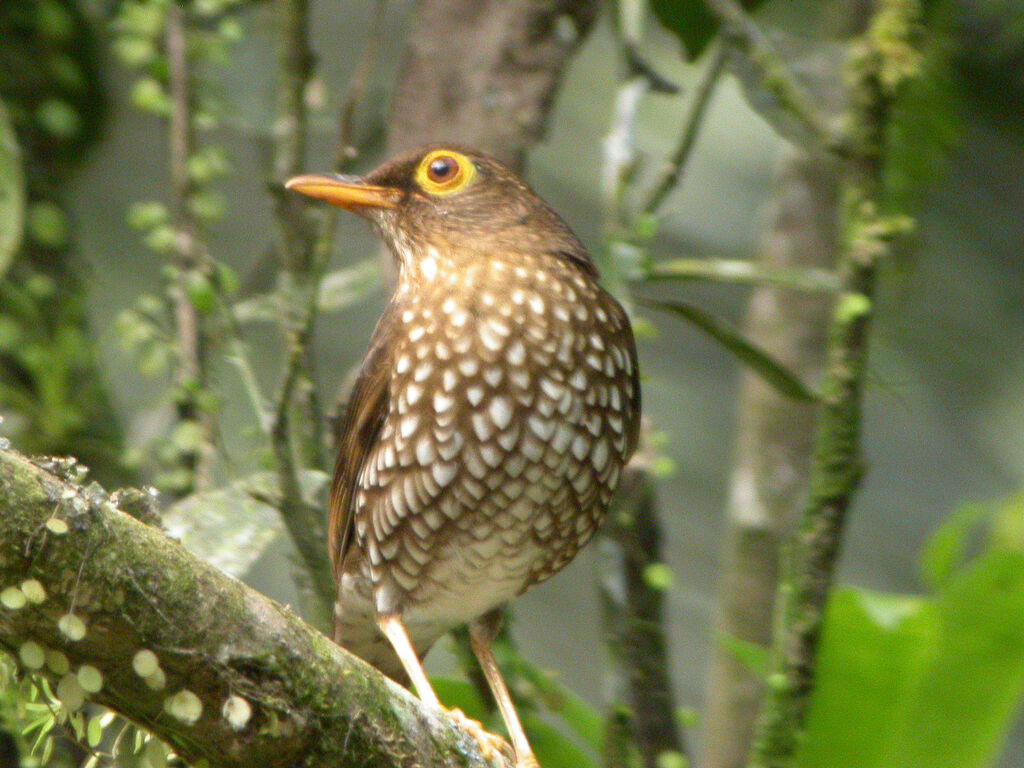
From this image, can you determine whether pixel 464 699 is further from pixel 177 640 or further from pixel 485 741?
pixel 177 640

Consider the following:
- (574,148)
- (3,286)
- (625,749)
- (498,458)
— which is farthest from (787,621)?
(574,148)

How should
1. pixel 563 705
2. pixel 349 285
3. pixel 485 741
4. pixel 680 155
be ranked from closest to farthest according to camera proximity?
pixel 485 741
pixel 563 705
pixel 680 155
pixel 349 285

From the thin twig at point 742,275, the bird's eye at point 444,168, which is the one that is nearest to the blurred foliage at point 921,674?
the thin twig at point 742,275

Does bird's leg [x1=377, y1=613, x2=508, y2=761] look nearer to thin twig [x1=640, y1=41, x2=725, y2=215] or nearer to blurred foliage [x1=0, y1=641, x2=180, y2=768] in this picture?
blurred foliage [x1=0, y1=641, x2=180, y2=768]

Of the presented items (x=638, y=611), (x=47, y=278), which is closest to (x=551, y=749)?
(x=638, y=611)

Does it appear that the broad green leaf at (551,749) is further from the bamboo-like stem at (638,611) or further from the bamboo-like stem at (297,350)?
the bamboo-like stem at (297,350)

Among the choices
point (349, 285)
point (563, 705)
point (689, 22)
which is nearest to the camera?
point (563, 705)

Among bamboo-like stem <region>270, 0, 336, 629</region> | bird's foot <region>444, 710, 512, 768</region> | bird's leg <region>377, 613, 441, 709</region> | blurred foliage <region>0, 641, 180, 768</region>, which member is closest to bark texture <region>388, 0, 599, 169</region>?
bamboo-like stem <region>270, 0, 336, 629</region>
